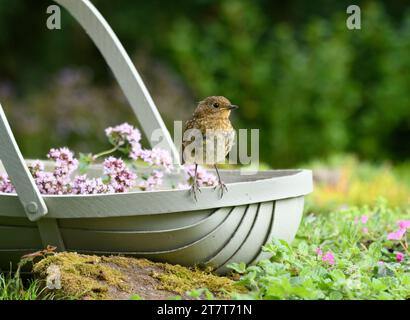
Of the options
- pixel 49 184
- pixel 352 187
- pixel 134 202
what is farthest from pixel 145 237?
pixel 352 187

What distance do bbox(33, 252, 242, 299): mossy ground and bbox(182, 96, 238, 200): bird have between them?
427 mm

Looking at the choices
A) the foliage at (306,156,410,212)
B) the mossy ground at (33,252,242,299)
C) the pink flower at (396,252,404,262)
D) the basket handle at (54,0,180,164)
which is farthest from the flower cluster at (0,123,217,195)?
the foliage at (306,156,410,212)

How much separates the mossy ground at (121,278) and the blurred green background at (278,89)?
226 inches

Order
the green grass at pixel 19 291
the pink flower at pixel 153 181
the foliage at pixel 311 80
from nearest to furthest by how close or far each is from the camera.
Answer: the green grass at pixel 19 291 → the pink flower at pixel 153 181 → the foliage at pixel 311 80

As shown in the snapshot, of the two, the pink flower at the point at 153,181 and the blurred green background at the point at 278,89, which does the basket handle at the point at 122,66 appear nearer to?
the pink flower at the point at 153,181

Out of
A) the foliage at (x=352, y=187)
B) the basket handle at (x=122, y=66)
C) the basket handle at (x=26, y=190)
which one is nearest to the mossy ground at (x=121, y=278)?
the basket handle at (x=26, y=190)

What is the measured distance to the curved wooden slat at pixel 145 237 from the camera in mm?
3156

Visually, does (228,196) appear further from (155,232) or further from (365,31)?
(365,31)

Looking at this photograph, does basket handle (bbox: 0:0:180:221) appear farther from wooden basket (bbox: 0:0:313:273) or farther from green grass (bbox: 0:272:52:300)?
green grass (bbox: 0:272:52:300)

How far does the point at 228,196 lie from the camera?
10.4ft

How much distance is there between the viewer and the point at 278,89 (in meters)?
8.98

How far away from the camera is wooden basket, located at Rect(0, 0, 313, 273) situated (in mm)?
3080
